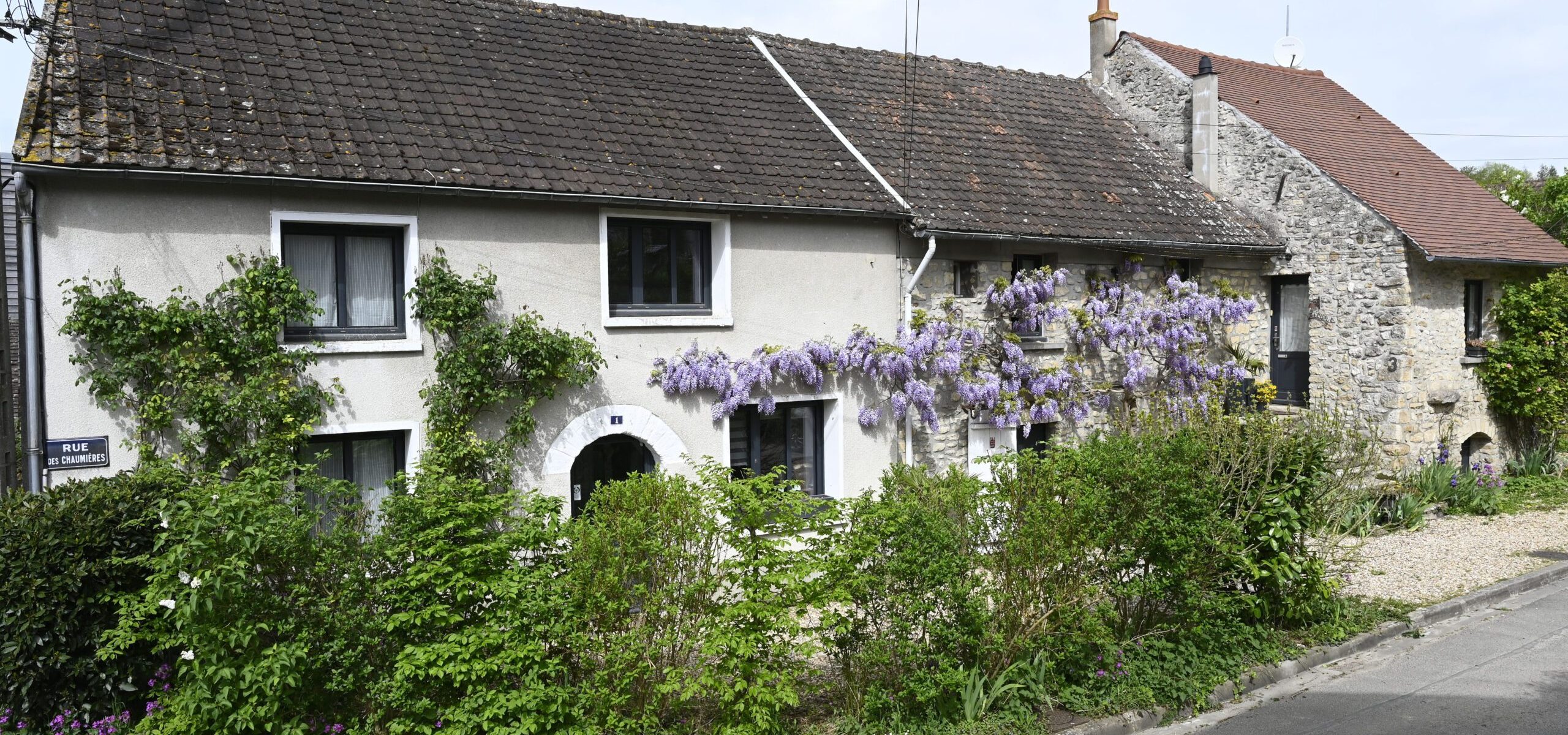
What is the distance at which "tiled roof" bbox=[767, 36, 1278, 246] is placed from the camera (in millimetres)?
14070

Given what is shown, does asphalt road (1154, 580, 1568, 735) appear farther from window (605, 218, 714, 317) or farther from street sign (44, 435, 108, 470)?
street sign (44, 435, 108, 470)

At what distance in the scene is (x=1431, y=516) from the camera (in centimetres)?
1605

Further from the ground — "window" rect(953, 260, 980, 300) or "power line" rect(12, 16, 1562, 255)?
"power line" rect(12, 16, 1562, 255)

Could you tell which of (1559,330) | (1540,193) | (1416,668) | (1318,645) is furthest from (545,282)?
(1540,193)

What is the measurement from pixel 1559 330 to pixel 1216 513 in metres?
12.8

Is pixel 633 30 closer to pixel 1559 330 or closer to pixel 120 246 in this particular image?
pixel 120 246

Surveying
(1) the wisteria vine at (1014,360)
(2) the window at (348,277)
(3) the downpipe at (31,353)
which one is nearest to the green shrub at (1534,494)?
(1) the wisteria vine at (1014,360)

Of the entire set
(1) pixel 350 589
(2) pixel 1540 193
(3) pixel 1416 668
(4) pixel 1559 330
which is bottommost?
(3) pixel 1416 668

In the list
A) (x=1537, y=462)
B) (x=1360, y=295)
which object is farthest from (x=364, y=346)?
(x=1537, y=462)

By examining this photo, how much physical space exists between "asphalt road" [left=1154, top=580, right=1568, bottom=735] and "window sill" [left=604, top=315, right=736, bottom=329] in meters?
6.13

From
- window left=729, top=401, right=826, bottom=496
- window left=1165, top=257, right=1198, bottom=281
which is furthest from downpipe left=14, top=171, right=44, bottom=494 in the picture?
window left=1165, top=257, right=1198, bottom=281

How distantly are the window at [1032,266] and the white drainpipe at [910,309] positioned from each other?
1749 millimetres

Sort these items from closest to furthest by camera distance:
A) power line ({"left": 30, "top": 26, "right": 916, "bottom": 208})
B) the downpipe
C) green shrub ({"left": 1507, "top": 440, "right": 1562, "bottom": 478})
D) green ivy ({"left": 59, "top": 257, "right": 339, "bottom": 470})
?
the downpipe → green ivy ({"left": 59, "top": 257, "right": 339, "bottom": 470}) → power line ({"left": 30, "top": 26, "right": 916, "bottom": 208}) → green shrub ({"left": 1507, "top": 440, "right": 1562, "bottom": 478})

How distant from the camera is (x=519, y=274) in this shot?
10.7 metres
